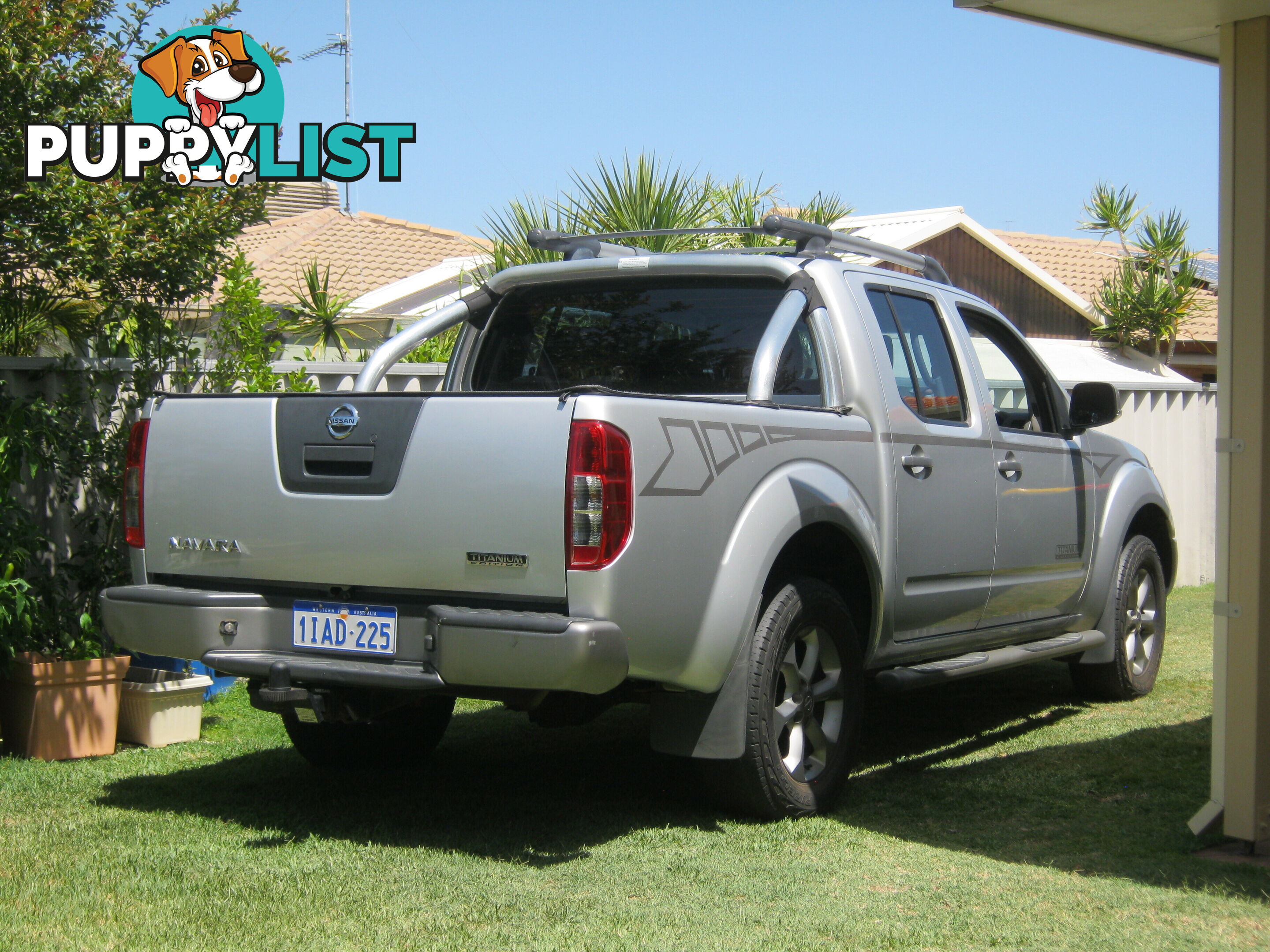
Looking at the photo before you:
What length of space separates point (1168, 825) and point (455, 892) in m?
2.49

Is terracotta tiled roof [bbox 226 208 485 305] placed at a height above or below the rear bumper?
above

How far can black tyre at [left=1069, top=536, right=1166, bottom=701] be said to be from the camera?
269 inches

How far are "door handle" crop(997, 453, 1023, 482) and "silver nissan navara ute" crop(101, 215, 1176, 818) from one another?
0.01m

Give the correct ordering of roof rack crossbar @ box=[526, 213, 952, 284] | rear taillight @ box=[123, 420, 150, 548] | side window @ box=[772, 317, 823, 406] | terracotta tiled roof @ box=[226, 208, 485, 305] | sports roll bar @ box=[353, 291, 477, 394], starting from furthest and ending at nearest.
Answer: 1. terracotta tiled roof @ box=[226, 208, 485, 305]
2. sports roll bar @ box=[353, 291, 477, 394]
3. roof rack crossbar @ box=[526, 213, 952, 284]
4. side window @ box=[772, 317, 823, 406]
5. rear taillight @ box=[123, 420, 150, 548]

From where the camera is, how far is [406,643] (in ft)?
13.5

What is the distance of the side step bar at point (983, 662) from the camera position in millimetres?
5094

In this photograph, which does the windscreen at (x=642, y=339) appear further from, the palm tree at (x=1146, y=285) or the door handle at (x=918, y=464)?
the palm tree at (x=1146, y=285)

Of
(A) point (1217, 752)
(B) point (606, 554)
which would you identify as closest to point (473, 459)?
(B) point (606, 554)

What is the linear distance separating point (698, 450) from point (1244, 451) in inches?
71.2

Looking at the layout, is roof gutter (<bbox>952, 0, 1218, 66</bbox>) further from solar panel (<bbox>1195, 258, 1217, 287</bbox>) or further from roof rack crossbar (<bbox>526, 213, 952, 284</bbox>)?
solar panel (<bbox>1195, 258, 1217, 287</bbox>)

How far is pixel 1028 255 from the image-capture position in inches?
1139

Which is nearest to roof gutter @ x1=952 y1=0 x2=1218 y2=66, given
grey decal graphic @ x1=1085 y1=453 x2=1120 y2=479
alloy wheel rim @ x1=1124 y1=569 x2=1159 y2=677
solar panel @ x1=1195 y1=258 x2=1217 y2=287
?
grey decal graphic @ x1=1085 y1=453 x2=1120 y2=479

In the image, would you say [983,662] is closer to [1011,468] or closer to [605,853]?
[1011,468]

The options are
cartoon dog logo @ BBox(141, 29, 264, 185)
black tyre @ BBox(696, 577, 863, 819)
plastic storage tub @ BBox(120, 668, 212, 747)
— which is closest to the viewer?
black tyre @ BBox(696, 577, 863, 819)
